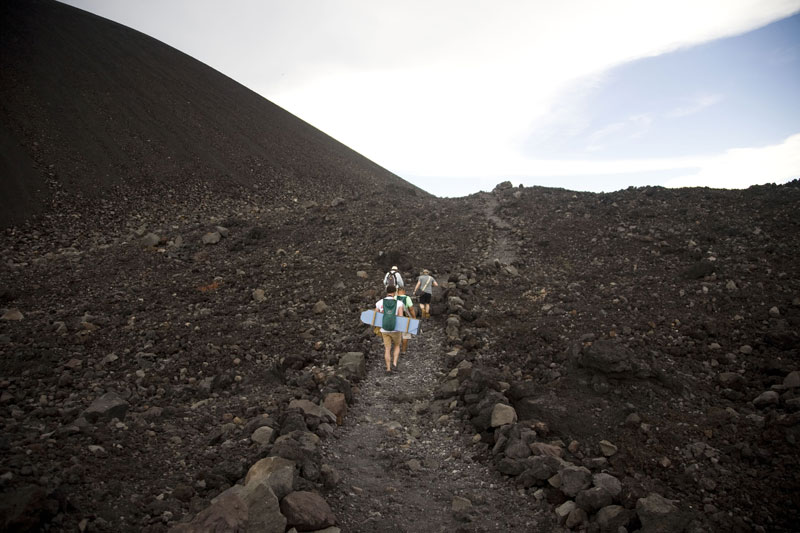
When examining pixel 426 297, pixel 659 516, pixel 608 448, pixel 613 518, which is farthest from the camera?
pixel 426 297

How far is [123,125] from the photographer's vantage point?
2533cm

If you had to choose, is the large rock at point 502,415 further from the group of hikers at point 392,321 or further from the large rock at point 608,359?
the group of hikers at point 392,321

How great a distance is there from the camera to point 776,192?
12758 millimetres

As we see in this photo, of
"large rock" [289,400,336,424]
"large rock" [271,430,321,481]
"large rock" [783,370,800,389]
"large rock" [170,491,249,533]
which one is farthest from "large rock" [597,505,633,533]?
"large rock" [289,400,336,424]

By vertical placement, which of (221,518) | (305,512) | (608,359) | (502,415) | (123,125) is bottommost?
(305,512)

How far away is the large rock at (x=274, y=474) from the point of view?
4633 millimetres

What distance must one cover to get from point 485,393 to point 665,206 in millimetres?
10379

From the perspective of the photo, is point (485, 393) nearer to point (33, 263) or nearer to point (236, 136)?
point (33, 263)

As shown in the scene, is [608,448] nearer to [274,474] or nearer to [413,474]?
[413,474]

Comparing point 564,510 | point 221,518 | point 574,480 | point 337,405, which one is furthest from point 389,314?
point 221,518

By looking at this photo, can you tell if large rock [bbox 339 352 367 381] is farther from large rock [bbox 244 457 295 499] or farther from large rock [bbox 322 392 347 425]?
large rock [bbox 244 457 295 499]

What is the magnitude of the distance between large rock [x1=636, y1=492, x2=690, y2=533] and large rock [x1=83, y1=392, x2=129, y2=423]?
20.1 feet

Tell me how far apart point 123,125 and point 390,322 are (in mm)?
24229

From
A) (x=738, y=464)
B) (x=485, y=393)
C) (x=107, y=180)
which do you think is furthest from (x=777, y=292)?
(x=107, y=180)
